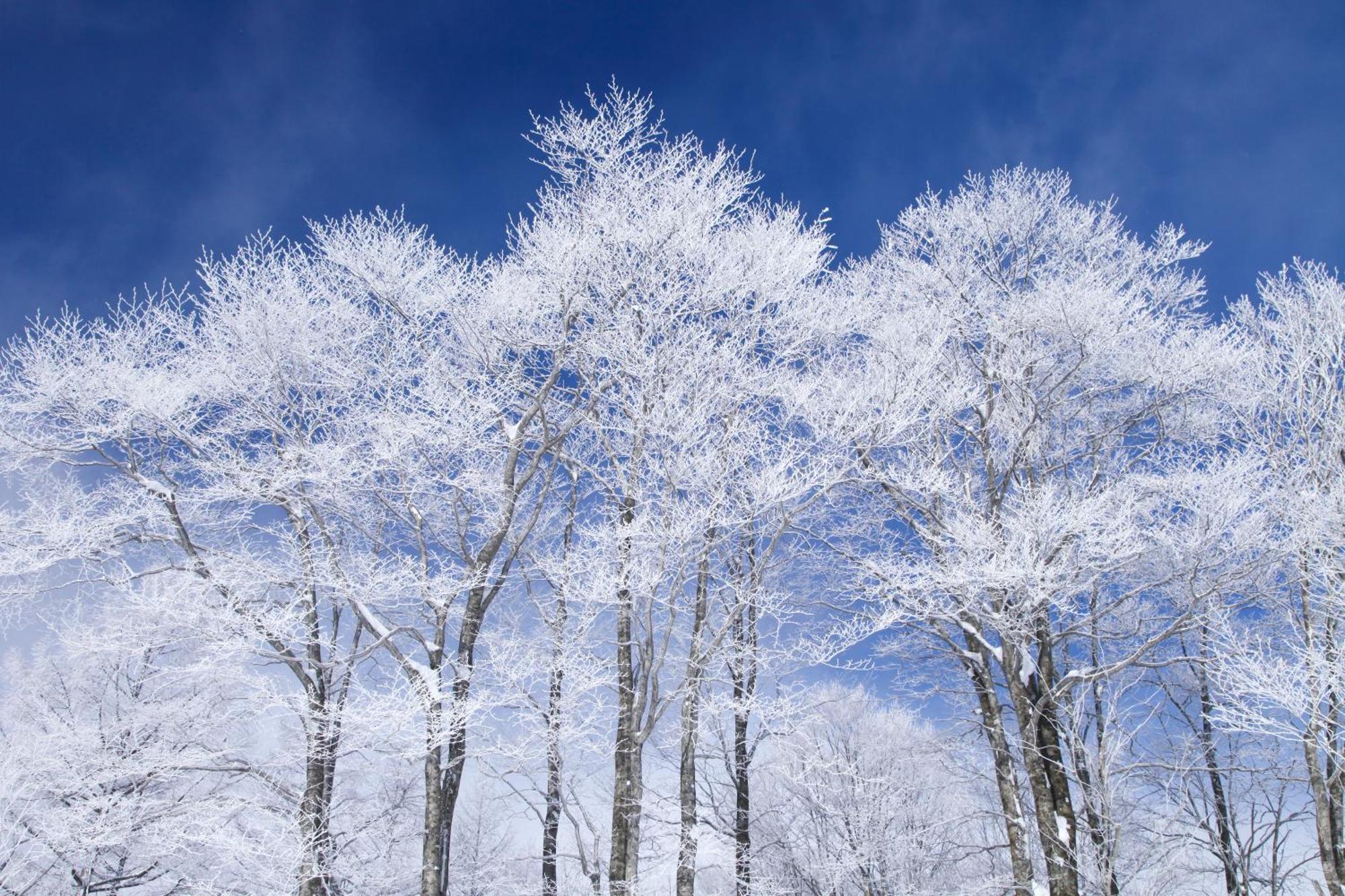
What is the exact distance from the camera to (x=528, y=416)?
11.0 m

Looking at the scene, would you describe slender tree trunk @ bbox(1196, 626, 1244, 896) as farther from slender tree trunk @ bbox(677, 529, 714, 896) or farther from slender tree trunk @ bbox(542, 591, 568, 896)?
slender tree trunk @ bbox(542, 591, 568, 896)

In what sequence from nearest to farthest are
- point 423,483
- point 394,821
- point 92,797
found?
point 423,483, point 92,797, point 394,821

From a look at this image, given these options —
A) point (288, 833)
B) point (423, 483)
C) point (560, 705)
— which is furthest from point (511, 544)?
point (288, 833)

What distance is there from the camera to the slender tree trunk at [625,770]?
8.68 metres

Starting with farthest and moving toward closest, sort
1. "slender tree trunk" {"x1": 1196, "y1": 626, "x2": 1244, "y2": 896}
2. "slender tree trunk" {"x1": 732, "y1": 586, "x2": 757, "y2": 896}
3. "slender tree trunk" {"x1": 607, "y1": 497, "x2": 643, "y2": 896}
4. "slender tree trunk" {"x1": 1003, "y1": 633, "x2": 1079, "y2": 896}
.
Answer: "slender tree trunk" {"x1": 1196, "y1": 626, "x2": 1244, "y2": 896}
"slender tree trunk" {"x1": 732, "y1": 586, "x2": 757, "y2": 896}
"slender tree trunk" {"x1": 1003, "y1": 633, "x2": 1079, "y2": 896}
"slender tree trunk" {"x1": 607, "y1": 497, "x2": 643, "y2": 896}

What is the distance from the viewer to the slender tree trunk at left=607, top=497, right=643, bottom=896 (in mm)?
8680

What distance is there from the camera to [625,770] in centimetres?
913

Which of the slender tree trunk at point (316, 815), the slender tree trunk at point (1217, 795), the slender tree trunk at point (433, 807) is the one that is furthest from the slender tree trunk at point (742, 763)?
the slender tree trunk at point (1217, 795)

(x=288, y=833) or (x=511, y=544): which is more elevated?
(x=511, y=544)

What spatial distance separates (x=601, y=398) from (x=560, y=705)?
418cm

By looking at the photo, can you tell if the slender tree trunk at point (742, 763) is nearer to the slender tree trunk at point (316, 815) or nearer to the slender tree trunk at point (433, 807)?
the slender tree trunk at point (433, 807)

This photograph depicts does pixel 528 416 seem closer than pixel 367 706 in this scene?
No

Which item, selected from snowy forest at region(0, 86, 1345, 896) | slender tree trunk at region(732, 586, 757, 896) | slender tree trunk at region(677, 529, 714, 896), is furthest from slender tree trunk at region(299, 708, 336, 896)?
slender tree trunk at region(732, 586, 757, 896)

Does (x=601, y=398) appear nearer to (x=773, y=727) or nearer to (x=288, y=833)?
(x=773, y=727)
